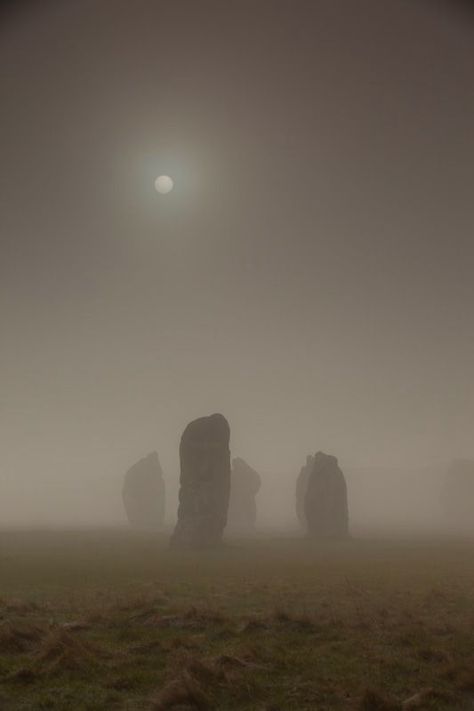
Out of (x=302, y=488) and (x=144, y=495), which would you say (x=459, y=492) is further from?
(x=144, y=495)

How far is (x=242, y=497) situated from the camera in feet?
283

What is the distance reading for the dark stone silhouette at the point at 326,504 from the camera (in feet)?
204

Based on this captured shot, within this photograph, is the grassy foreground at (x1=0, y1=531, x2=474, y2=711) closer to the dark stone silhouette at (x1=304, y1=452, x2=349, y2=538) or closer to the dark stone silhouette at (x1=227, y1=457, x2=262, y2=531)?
the dark stone silhouette at (x1=304, y1=452, x2=349, y2=538)

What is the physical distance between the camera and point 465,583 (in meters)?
27.6

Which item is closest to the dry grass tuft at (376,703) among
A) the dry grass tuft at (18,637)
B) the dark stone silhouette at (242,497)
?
the dry grass tuft at (18,637)

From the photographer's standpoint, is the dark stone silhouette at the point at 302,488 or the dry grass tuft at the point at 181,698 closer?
the dry grass tuft at the point at 181,698

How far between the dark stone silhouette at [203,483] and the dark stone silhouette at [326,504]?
15.5m

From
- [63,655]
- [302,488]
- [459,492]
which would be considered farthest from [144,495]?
[459,492]

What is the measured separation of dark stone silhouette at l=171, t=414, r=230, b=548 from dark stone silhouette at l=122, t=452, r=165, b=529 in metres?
43.9

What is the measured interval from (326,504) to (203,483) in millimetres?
19934

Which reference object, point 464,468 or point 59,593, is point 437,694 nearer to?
point 59,593

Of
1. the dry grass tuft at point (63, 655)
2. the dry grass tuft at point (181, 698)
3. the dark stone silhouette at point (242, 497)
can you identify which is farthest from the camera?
the dark stone silhouette at point (242, 497)

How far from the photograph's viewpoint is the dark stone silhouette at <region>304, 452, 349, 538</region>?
204 feet

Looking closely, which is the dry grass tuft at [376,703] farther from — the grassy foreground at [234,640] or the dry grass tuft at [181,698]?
the dry grass tuft at [181,698]
